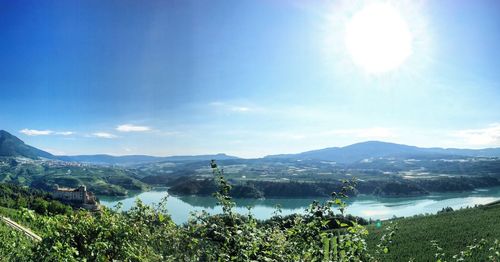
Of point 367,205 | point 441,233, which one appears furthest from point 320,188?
point 441,233

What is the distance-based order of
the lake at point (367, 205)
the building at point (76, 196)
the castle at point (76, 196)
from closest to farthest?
the castle at point (76, 196)
the building at point (76, 196)
the lake at point (367, 205)

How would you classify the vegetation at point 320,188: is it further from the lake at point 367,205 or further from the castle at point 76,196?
the castle at point 76,196

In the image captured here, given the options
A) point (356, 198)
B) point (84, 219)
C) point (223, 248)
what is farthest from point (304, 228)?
point (356, 198)

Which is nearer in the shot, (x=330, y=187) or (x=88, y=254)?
(x=88, y=254)

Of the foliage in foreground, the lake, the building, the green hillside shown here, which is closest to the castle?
the building

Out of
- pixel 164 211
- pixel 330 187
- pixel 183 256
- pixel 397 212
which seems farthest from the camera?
pixel 330 187

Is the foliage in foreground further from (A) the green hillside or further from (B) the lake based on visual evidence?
(B) the lake

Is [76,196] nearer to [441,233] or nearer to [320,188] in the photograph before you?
[441,233]

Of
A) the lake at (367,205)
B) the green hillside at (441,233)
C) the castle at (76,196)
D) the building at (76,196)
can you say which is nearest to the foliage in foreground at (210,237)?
the green hillside at (441,233)

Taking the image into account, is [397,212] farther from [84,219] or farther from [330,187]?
[84,219]
